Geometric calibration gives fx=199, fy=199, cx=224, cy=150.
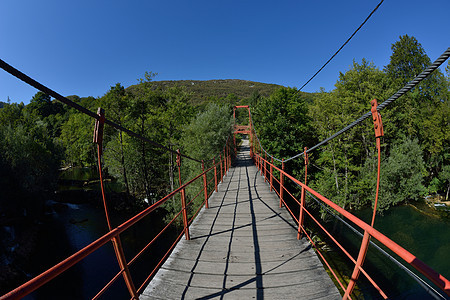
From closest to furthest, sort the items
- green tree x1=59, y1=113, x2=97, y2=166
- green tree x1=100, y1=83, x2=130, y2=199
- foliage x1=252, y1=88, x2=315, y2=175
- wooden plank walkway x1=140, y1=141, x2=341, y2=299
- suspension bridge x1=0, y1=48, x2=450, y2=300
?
→ suspension bridge x1=0, y1=48, x2=450, y2=300 < wooden plank walkway x1=140, y1=141, x2=341, y2=299 < foliage x1=252, y1=88, x2=315, y2=175 < green tree x1=100, y1=83, x2=130, y2=199 < green tree x1=59, y1=113, x2=97, y2=166

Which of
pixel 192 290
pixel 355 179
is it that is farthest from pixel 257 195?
pixel 355 179

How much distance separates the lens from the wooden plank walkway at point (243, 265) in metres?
2.06

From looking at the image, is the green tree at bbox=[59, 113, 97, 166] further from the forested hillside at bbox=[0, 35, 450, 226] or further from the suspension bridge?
the suspension bridge

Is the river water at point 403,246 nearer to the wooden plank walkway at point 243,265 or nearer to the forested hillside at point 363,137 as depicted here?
the forested hillside at point 363,137

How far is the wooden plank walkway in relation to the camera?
2.06 meters

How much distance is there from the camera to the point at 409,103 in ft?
65.0

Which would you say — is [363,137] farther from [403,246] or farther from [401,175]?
[403,246]

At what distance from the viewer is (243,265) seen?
2.51m

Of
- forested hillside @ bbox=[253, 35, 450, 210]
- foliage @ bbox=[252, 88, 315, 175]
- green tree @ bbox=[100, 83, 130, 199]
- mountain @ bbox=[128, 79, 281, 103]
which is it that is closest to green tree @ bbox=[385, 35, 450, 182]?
forested hillside @ bbox=[253, 35, 450, 210]

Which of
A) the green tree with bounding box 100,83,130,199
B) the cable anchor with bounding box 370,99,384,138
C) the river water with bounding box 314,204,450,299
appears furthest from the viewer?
the green tree with bounding box 100,83,130,199

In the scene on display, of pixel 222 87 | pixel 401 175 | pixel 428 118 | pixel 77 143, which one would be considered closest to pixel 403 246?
pixel 401 175

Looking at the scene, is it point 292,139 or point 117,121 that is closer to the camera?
point 292,139

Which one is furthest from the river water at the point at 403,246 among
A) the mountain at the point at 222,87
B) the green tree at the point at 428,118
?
the mountain at the point at 222,87

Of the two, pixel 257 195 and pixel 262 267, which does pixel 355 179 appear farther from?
pixel 262 267
